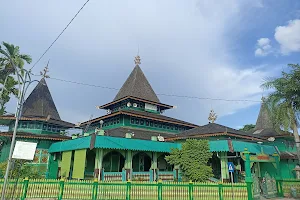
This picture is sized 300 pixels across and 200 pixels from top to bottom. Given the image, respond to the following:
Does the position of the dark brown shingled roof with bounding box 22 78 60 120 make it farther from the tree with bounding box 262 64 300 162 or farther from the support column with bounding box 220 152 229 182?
the tree with bounding box 262 64 300 162

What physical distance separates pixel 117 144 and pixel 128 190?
588 cm

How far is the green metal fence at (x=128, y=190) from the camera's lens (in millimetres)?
13172

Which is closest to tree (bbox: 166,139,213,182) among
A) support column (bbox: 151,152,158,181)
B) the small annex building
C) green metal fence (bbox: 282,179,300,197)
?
support column (bbox: 151,152,158,181)

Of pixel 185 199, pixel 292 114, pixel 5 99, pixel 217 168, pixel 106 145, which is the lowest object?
pixel 185 199

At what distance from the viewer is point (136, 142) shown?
65.5 ft

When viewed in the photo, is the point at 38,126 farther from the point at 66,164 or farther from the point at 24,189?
the point at 24,189

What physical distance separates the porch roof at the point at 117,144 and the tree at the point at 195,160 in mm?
3172

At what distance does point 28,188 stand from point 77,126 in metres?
17.8

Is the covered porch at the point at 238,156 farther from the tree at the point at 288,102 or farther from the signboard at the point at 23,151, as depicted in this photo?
the signboard at the point at 23,151

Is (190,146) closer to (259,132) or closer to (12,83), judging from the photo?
(259,132)

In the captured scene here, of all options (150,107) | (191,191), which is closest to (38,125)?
(150,107)

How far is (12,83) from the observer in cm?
2880

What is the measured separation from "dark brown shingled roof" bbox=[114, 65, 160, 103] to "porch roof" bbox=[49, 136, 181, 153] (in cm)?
1011

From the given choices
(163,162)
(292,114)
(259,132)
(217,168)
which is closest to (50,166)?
(163,162)
